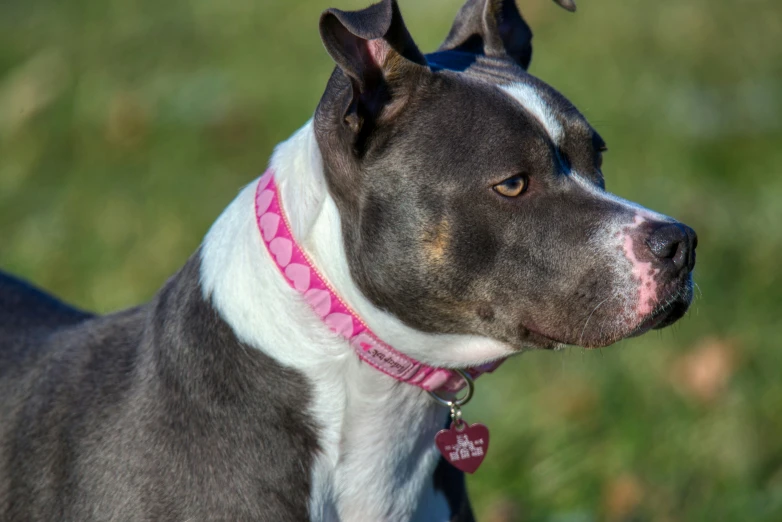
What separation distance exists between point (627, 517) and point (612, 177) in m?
3.10

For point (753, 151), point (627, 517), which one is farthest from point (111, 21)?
point (627, 517)

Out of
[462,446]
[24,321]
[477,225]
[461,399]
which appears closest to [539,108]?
[477,225]

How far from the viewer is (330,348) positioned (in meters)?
3.07

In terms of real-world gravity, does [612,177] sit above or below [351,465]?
below

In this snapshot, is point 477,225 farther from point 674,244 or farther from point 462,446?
point 462,446

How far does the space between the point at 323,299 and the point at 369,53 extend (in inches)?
27.0

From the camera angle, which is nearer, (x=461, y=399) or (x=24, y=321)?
(x=461, y=399)

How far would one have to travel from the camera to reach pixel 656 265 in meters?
3.01

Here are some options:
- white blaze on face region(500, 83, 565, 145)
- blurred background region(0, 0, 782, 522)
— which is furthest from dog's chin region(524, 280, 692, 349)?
blurred background region(0, 0, 782, 522)

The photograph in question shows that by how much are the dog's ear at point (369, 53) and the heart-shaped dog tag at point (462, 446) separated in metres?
0.91

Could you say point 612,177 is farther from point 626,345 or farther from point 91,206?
point 91,206

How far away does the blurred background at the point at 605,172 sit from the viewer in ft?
15.5

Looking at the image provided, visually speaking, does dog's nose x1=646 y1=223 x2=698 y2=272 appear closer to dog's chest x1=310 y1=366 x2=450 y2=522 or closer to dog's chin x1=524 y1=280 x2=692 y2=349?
dog's chin x1=524 y1=280 x2=692 y2=349

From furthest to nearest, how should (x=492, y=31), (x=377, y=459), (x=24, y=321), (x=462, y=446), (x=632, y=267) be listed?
(x=24, y=321) < (x=492, y=31) < (x=462, y=446) < (x=377, y=459) < (x=632, y=267)
